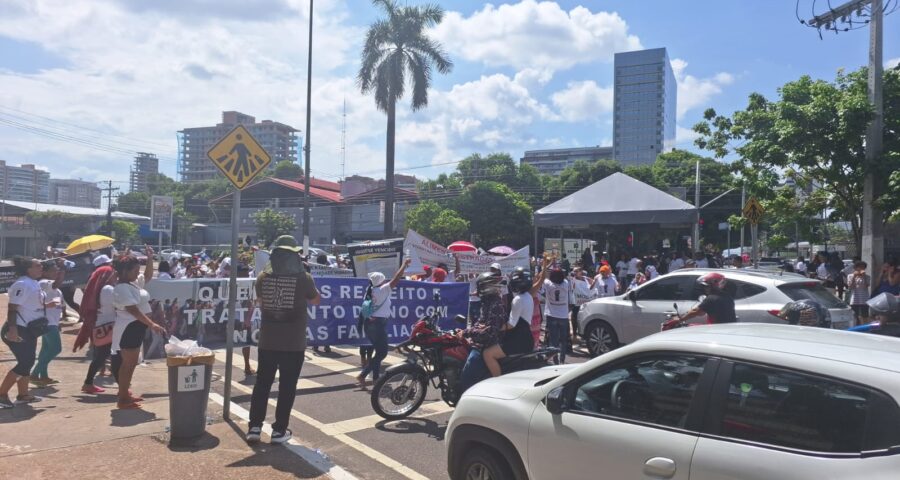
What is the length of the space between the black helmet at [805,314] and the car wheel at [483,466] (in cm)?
544

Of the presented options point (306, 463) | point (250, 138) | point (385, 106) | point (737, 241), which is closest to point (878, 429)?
point (306, 463)

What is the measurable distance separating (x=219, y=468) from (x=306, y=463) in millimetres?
705

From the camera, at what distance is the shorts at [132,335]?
682 centimetres

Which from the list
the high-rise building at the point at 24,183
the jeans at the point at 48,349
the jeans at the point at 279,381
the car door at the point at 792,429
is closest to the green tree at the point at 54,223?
the jeans at the point at 48,349

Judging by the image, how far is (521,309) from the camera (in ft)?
21.5

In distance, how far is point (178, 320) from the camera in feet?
30.6

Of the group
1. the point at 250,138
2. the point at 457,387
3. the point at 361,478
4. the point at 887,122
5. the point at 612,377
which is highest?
the point at 887,122

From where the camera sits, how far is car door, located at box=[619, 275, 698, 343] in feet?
33.6

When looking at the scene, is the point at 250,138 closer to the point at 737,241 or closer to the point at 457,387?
the point at 457,387

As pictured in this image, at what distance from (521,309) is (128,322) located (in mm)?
4321

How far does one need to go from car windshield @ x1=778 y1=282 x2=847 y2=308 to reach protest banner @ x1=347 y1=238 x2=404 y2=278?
7857 mm

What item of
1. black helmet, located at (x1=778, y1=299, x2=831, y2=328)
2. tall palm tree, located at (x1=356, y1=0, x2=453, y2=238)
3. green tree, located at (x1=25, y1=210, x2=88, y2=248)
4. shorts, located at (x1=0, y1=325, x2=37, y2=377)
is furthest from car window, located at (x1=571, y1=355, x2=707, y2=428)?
green tree, located at (x1=25, y1=210, x2=88, y2=248)

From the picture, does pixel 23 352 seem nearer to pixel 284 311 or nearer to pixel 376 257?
pixel 284 311

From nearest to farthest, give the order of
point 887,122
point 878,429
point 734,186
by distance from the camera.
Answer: point 878,429 < point 887,122 < point 734,186
